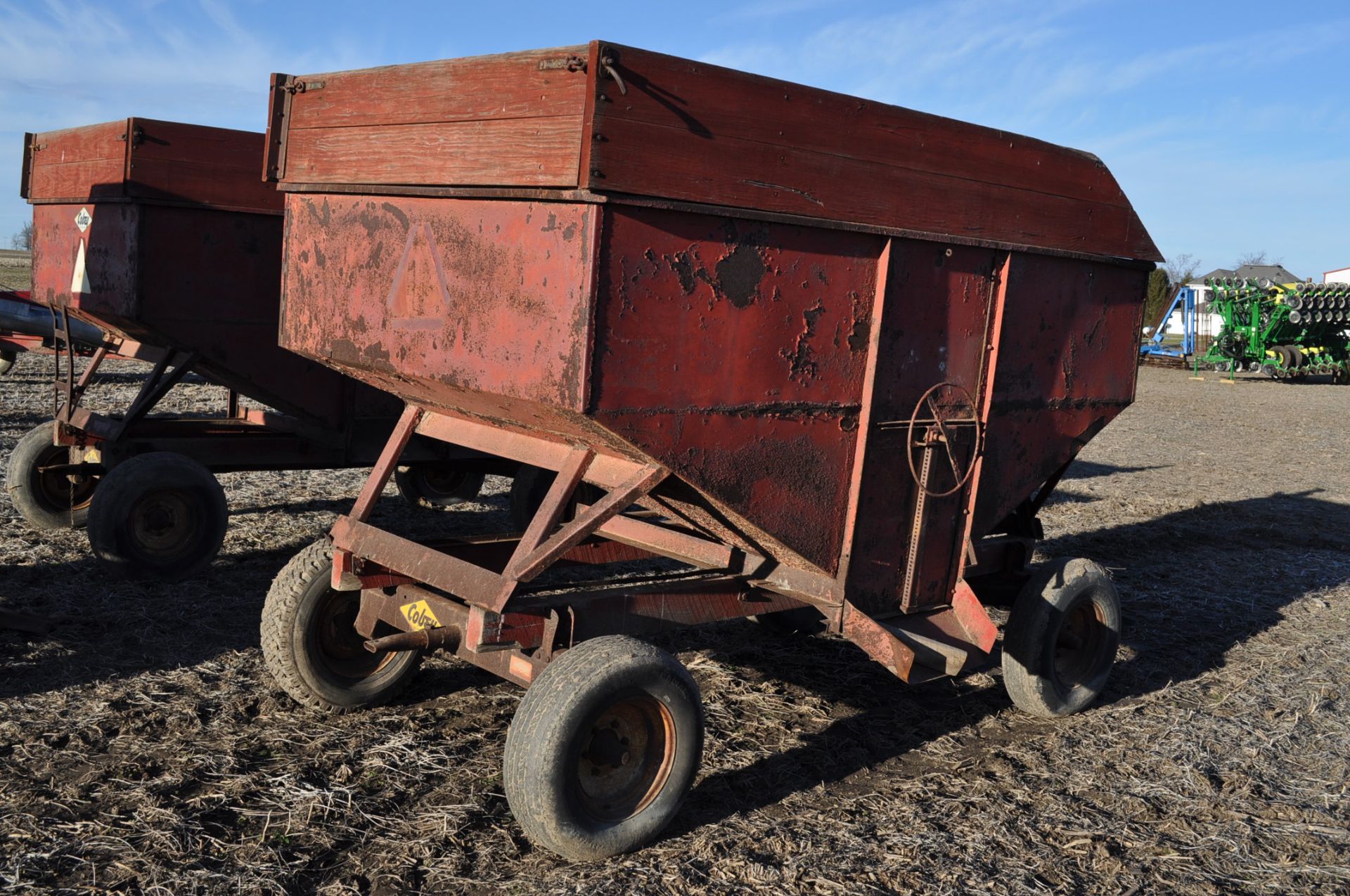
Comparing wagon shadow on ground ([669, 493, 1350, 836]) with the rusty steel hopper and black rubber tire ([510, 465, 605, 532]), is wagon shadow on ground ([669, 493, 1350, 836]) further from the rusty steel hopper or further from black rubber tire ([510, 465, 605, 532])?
black rubber tire ([510, 465, 605, 532])

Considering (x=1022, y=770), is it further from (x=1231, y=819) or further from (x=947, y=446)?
(x=947, y=446)

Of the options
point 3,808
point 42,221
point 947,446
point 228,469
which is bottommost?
point 3,808

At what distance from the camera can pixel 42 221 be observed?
6797 mm

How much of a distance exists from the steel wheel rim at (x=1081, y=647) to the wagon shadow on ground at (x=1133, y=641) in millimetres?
273

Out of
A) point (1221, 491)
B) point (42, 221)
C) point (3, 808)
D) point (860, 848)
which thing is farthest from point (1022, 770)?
point (1221, 491)

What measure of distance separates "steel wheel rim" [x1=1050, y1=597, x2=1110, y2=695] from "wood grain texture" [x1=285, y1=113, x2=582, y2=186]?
117 inches

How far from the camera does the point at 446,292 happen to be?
361 cm

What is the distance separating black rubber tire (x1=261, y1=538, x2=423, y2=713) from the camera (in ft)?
13.4

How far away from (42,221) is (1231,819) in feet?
22.9

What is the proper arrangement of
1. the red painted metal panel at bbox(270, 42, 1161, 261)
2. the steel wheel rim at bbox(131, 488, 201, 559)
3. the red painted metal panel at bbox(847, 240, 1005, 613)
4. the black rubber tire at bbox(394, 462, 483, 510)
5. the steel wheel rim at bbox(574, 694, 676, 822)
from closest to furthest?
the red painted metal panel at bbox(270, 42, 1161, 261)
the steel wheel rim at bbox(574, 694, 676, 822)
the red painted metal panel at bbox(847, 240, 1005, 613)
the steel wheel rim at bbox(131, 488, 201, 559)
the black rubber tire at bbox(394, 462, 483, 510)

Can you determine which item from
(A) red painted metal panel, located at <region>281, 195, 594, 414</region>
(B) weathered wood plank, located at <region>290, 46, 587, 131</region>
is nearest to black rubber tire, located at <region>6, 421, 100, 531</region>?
(A) red painted metal panel, located at <region>281, 195, 594, 414</region>

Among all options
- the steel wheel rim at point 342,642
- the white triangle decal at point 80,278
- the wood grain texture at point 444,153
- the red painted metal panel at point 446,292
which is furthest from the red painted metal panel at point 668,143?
the white triangle decal at point 80,278

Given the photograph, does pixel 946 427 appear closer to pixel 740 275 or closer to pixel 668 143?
pixel 740 275

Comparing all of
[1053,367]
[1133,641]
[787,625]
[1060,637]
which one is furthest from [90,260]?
[1133,641]
